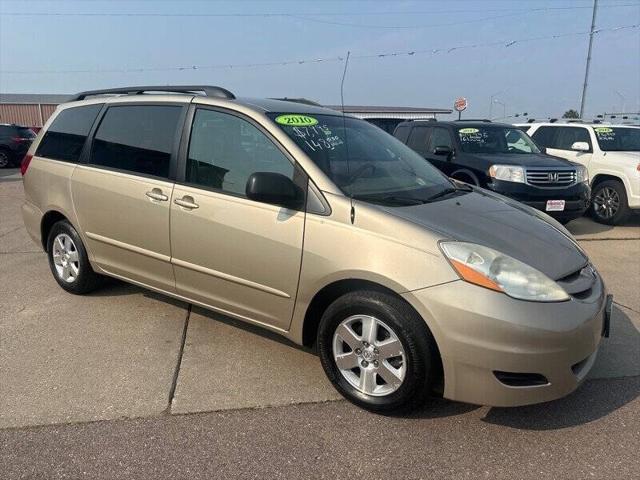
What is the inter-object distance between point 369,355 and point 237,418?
82 cm

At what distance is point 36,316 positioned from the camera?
4234 millimetres

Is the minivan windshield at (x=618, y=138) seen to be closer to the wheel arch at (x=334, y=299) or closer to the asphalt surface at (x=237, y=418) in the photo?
the asphalt surface at (x=237, y=418)

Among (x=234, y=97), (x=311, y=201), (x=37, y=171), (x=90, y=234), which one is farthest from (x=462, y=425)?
(x=37, y=171)

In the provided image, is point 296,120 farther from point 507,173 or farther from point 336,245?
point 507,173

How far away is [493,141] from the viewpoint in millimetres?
8305

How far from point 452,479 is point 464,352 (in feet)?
1.94

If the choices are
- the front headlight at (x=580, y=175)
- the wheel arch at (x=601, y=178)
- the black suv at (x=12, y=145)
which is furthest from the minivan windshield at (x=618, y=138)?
the black suv at (x=12, y=145)

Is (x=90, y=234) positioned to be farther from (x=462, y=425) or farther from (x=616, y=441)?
(x=616, y=441)

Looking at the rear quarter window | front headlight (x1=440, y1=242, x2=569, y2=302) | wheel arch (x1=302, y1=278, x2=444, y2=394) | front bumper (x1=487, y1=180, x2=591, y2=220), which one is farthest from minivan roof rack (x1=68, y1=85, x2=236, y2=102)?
the rear quarter window

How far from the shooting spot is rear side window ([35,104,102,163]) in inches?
175

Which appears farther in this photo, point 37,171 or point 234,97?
point 37,171

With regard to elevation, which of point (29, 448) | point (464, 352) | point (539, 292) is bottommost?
point (29, 448)

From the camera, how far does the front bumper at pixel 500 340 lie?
252 cm

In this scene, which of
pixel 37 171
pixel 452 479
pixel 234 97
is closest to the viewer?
pixel 452 479
